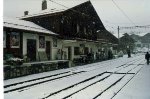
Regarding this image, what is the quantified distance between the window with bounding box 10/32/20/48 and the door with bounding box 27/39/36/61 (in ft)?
4.82

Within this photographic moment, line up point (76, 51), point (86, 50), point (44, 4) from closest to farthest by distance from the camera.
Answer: point (76, 51), point (44, 4), point (86, 50)

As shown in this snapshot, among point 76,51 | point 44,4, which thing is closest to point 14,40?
point 76,51

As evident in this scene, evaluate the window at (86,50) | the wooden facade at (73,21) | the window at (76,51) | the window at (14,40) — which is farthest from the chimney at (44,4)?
the window at (14,40)

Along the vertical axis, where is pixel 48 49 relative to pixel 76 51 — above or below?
above

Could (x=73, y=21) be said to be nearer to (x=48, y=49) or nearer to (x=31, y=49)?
(x=48, y=49)

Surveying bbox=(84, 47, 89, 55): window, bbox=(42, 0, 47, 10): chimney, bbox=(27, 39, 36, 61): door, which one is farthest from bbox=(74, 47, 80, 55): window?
bbox=(27, 39, 36, 61): door

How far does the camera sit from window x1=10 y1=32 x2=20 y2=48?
16539 millimetres

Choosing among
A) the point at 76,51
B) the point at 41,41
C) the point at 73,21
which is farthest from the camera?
the point at 76,51

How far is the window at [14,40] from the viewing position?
651 inches

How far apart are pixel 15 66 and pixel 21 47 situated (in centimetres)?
354

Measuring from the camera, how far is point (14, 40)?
666 inches

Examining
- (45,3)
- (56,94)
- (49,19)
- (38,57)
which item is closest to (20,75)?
(38,57)

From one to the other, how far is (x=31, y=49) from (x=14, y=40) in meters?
2.46

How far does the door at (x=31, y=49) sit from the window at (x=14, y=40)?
1.47 m
